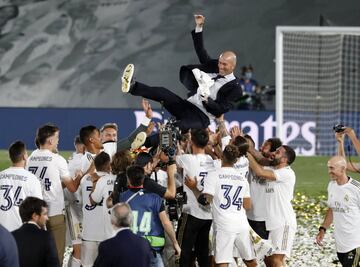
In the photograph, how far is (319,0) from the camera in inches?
1719

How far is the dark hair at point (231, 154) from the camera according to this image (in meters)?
15.0

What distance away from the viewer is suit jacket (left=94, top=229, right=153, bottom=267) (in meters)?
11.7

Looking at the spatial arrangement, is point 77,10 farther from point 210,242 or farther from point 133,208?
point 133,208

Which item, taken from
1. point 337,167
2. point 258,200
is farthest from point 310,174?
point 337,167

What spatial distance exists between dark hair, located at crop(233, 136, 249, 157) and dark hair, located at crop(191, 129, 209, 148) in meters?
0.43

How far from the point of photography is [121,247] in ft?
38.4

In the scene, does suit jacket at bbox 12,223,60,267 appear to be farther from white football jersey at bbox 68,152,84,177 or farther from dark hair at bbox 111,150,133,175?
white football jersey at bbox 68,152,84,177

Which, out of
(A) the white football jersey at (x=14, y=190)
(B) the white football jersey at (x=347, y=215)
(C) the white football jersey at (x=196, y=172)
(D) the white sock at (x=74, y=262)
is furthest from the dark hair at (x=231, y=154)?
(D) the white sock at (x=74, y=262)

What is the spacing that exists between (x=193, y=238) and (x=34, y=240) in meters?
4.50

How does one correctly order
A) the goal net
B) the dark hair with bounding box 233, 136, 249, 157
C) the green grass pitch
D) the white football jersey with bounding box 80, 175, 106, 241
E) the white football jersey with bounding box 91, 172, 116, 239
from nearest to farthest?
the white football jersey with bounding box 91, 172, 116, 239 → the dark hair with bounding box 233, 136, 249, 157 → the white football jersey with bounding box 80, 175, 106, 241 → the green grass pitch → the goal net

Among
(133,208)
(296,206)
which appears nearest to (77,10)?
(296,206)

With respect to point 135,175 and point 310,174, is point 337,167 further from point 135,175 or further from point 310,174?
point 310,174

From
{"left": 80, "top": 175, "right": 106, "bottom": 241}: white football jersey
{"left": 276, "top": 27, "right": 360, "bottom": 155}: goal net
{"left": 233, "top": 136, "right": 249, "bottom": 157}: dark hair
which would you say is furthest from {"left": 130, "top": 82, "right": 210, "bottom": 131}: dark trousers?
{"left": 276, "top": 27, "right": 360, "bottom": 155}: goal net

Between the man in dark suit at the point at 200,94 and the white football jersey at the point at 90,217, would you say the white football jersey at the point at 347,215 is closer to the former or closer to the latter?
the man in dark suit at the point at 200,94
